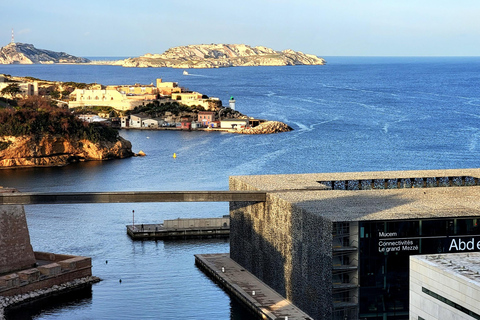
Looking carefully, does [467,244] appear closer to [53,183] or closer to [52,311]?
[52,311]

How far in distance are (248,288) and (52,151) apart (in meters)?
52.9

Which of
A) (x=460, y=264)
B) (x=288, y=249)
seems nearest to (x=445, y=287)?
(x=460, y=264)

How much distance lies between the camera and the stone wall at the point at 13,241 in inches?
1645

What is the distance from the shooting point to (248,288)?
130ft

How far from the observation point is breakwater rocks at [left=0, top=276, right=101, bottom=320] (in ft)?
126

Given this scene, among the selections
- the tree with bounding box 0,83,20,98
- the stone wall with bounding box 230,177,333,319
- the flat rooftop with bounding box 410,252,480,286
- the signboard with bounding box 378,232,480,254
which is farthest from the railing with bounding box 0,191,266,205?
the tree with bounding box 0,83,20,98

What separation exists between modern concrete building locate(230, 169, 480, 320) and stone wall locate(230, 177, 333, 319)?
0.12 feet

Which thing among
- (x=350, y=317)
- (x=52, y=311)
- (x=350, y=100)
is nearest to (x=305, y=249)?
(x=350, y=317)

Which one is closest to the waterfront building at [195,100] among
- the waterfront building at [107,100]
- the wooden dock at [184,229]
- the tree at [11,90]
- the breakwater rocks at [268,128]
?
the waterfront building at [107,100]

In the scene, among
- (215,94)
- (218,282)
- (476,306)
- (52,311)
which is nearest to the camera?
(476,306)

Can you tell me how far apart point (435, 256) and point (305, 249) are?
8301 millimetres

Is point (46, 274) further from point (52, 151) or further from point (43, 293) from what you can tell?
point (52, 151)

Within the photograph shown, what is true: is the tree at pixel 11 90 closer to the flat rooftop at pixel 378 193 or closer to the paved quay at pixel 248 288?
the paved quay at pixel 248 288

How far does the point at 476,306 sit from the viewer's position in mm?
24188
